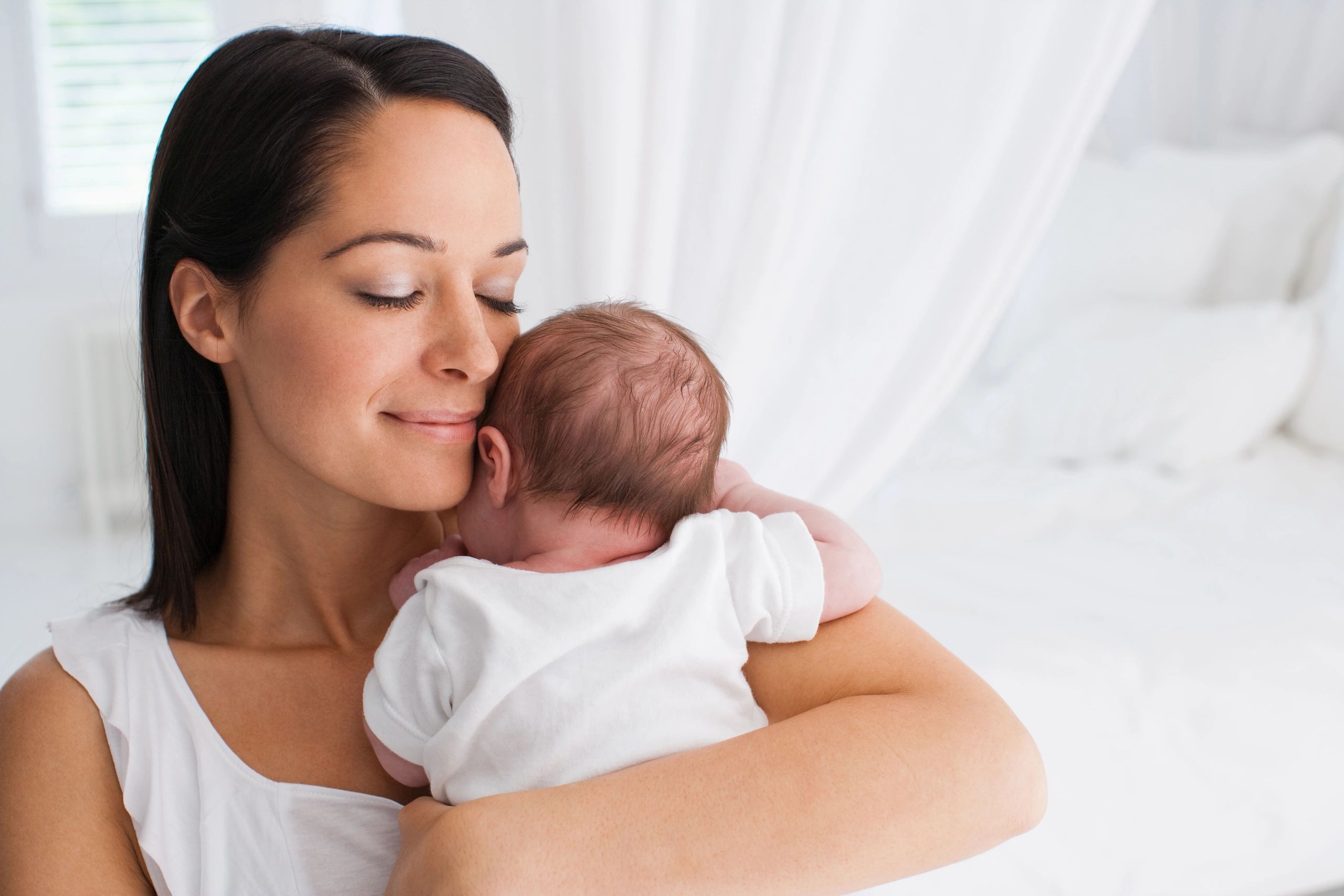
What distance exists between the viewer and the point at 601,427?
3.66 ft

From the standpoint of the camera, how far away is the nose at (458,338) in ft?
3.60

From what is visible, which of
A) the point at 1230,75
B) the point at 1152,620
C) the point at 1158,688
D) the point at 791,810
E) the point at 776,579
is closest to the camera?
the point at 791,810

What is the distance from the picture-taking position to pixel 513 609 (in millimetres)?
1036

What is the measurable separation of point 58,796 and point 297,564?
13.9 inches

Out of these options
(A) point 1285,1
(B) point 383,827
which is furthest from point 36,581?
(A) point 1285,1

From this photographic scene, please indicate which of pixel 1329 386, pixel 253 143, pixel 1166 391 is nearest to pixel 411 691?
pixel 253 143

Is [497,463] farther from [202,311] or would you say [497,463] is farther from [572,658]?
[202,311]

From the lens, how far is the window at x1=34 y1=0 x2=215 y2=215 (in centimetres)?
387

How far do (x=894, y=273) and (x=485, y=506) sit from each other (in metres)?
0.81

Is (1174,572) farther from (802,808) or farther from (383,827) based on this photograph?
(383,827)

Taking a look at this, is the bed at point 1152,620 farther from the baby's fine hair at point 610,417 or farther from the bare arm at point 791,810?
the baby's fine hair at point 610,417

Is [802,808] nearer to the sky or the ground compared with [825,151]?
nearer to the ground

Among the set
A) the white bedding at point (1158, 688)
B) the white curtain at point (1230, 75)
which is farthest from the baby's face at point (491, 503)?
the white curtain at point (1230, 75)

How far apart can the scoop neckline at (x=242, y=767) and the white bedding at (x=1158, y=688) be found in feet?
2.10
